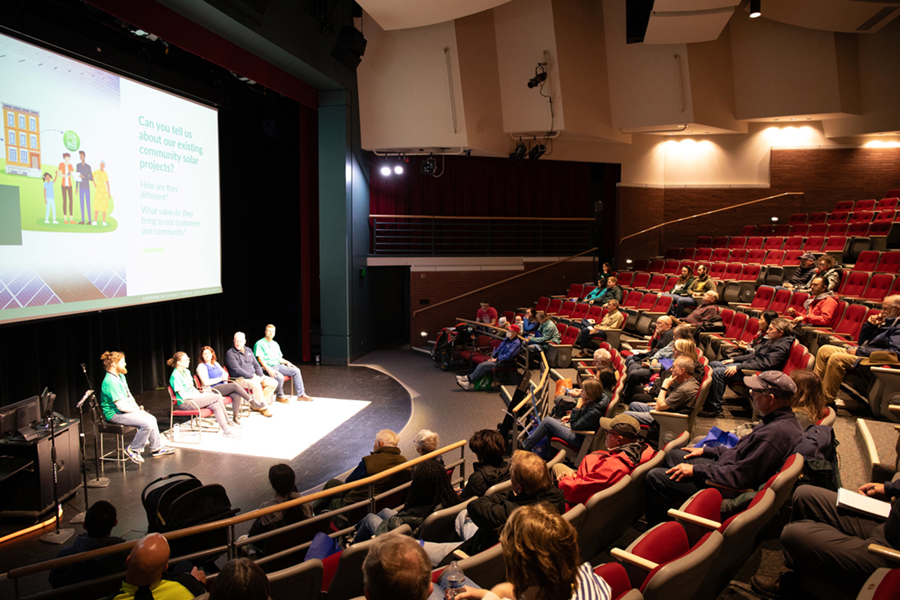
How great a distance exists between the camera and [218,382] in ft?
21.9

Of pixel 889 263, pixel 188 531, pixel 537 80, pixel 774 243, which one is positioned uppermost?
pixel 537 80

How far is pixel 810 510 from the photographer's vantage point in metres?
2.48

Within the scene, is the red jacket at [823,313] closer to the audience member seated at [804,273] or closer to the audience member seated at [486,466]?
the audience member seated at [804,273]

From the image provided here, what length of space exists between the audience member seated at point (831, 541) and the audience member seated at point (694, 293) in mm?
5461

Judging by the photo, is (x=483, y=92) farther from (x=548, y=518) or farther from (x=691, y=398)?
(x=548, y=518)

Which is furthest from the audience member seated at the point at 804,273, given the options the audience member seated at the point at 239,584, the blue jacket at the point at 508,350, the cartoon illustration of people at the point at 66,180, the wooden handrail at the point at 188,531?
the cartoon illustration of people at the point at 66,180

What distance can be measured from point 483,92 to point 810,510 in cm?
968

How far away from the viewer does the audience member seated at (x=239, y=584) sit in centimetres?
175

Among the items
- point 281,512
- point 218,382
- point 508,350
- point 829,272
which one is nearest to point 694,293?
point 829,272

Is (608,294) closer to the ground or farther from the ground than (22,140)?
closer to the ground

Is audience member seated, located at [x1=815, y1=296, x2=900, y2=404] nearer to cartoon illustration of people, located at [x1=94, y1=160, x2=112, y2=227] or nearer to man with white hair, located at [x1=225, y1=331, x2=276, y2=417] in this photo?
man with white hair, located at [x1=225, y1=331, x2=276, y2=417]

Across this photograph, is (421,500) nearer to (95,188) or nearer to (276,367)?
(95,188)

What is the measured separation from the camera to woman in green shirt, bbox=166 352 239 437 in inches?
239

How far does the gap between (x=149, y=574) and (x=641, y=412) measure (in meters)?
3.61
